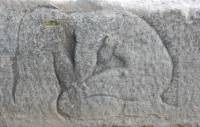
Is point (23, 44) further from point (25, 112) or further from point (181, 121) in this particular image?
point (181, 121)

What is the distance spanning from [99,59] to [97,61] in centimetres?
2

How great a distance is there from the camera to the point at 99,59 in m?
1.78

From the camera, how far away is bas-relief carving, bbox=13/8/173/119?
173cm

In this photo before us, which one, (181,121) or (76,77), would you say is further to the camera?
(181,121)

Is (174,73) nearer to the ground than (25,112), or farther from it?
farther from it

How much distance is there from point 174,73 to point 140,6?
40 cm

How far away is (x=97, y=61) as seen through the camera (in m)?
1.79

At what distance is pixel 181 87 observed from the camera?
185 cm

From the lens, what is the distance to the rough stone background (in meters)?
1.73

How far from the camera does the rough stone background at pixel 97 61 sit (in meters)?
1.73

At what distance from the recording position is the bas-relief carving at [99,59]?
68.1 inches

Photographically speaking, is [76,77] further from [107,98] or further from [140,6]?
[140,6]

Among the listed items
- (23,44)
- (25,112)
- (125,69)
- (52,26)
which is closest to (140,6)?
(125,69)

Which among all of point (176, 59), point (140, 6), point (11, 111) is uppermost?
point (140, 6)
